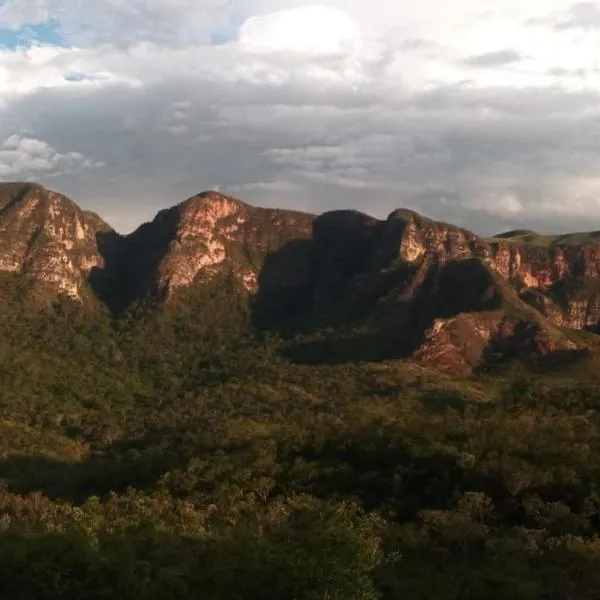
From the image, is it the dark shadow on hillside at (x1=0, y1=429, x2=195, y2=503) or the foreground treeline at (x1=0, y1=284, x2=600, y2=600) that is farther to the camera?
the dark shadow on hillside at (x1=0, y1=429, x2=195, y2=503)

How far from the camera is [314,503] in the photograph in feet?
259

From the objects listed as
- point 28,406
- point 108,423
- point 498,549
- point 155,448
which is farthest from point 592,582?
point 28,406

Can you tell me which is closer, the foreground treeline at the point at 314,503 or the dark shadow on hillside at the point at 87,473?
the foreground treeline at the point at 314,503

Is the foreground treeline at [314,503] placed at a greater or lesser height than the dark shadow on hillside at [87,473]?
greater

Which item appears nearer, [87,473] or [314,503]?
[314,503]

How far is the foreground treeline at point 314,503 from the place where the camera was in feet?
170

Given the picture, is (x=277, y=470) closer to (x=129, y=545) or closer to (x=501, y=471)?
(x=501, y=471)

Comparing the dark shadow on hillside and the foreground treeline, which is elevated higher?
the foreground treeline

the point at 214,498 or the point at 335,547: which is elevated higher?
the point at 335,547

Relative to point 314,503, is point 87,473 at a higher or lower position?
lower

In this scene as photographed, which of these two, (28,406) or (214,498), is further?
(28,406)

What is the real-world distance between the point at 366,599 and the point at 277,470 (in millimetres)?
49203

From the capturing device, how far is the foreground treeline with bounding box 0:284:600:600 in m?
51.8

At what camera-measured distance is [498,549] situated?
62.8m
